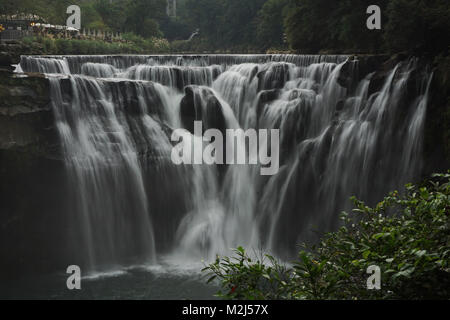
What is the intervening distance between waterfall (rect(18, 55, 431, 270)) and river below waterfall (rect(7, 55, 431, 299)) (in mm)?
38

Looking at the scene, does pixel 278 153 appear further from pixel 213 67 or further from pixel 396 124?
pixel 213 67

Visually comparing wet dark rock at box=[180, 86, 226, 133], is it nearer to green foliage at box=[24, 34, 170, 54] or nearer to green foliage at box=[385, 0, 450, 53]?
green foliage at box=[385, 0, 450, 53]

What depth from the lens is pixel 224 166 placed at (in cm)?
1944

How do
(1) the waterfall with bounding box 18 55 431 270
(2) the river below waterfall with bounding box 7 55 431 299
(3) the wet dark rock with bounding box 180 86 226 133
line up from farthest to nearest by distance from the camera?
(3) the wet dark rock with bounding box 180 86 226 133, (1) the waterfall with bounding box 18 55 431 270, (2) the river below waterfall with bounding box 7 55 431 299

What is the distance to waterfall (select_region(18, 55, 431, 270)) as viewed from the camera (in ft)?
54.2

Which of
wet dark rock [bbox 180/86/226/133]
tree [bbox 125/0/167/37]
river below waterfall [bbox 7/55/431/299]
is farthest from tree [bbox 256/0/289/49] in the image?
wet dark rock [bbox 180/86/226/133]

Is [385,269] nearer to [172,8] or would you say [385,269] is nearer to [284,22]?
[284,22]

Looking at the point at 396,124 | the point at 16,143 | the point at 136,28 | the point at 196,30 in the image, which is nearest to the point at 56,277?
the point at 16,143

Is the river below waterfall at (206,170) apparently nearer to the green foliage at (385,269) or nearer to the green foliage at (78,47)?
the green foliage at (78,47)

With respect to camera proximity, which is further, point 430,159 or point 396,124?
point 396,124

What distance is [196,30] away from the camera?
78938 mm

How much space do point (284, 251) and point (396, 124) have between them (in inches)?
217

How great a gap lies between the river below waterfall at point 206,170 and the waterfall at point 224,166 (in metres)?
0.04

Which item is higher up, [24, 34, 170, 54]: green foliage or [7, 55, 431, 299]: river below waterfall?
[24, 34, 170, 54]: green foliage
